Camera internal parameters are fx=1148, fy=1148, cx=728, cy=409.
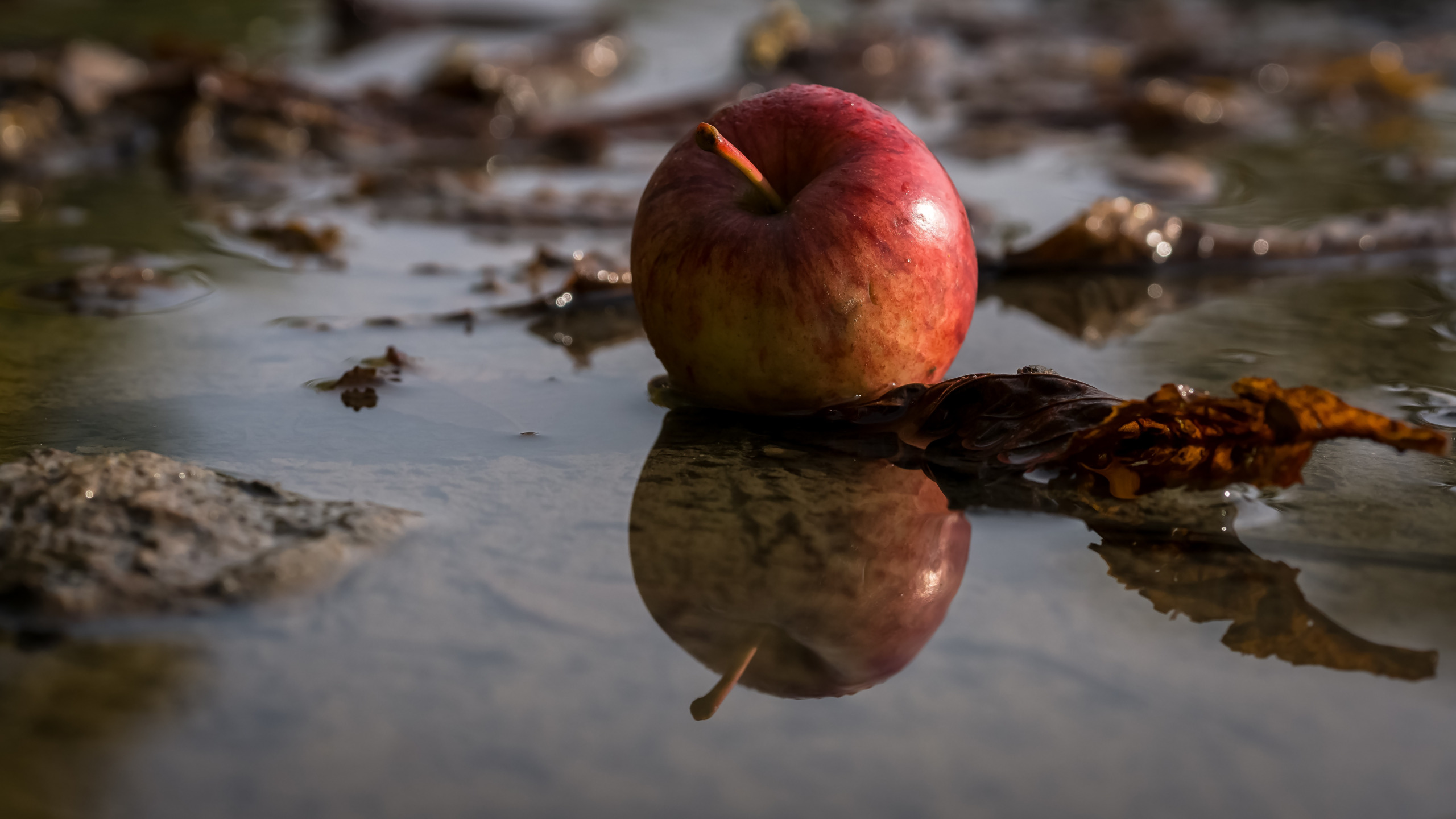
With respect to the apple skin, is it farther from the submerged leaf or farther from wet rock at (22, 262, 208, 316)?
wet rock at (22, 262, 208, 316)

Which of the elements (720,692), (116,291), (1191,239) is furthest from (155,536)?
(1191,239)

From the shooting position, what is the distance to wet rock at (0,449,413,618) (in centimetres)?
135

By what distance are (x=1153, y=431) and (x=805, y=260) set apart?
0.58 metres

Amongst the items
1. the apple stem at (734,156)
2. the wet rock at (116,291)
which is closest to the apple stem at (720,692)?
the apple stem at (734,156)

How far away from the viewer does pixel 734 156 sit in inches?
70.0

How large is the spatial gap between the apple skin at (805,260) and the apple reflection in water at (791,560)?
0.15 metres

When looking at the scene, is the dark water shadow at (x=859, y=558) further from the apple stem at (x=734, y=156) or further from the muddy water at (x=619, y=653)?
the apple stem at (x=734, y=156)

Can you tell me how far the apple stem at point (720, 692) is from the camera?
120cm

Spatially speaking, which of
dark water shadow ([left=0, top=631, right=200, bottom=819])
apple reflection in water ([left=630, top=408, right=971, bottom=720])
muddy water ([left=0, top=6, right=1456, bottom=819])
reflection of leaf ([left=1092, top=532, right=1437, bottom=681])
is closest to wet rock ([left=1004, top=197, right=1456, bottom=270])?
muddy water ([left=0, top=6, right=1456, bottom=819])

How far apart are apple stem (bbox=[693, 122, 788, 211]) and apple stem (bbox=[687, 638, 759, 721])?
80 centimetres

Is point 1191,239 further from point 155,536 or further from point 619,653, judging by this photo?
point 155,536

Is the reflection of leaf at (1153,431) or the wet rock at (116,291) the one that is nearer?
the reflection of leaf at (1153,431)

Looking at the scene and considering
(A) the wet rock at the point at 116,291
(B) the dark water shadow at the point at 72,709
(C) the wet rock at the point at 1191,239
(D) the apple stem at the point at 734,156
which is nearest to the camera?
(B) the dark water shadow at the point at 72,709

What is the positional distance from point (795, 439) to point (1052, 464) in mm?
403
